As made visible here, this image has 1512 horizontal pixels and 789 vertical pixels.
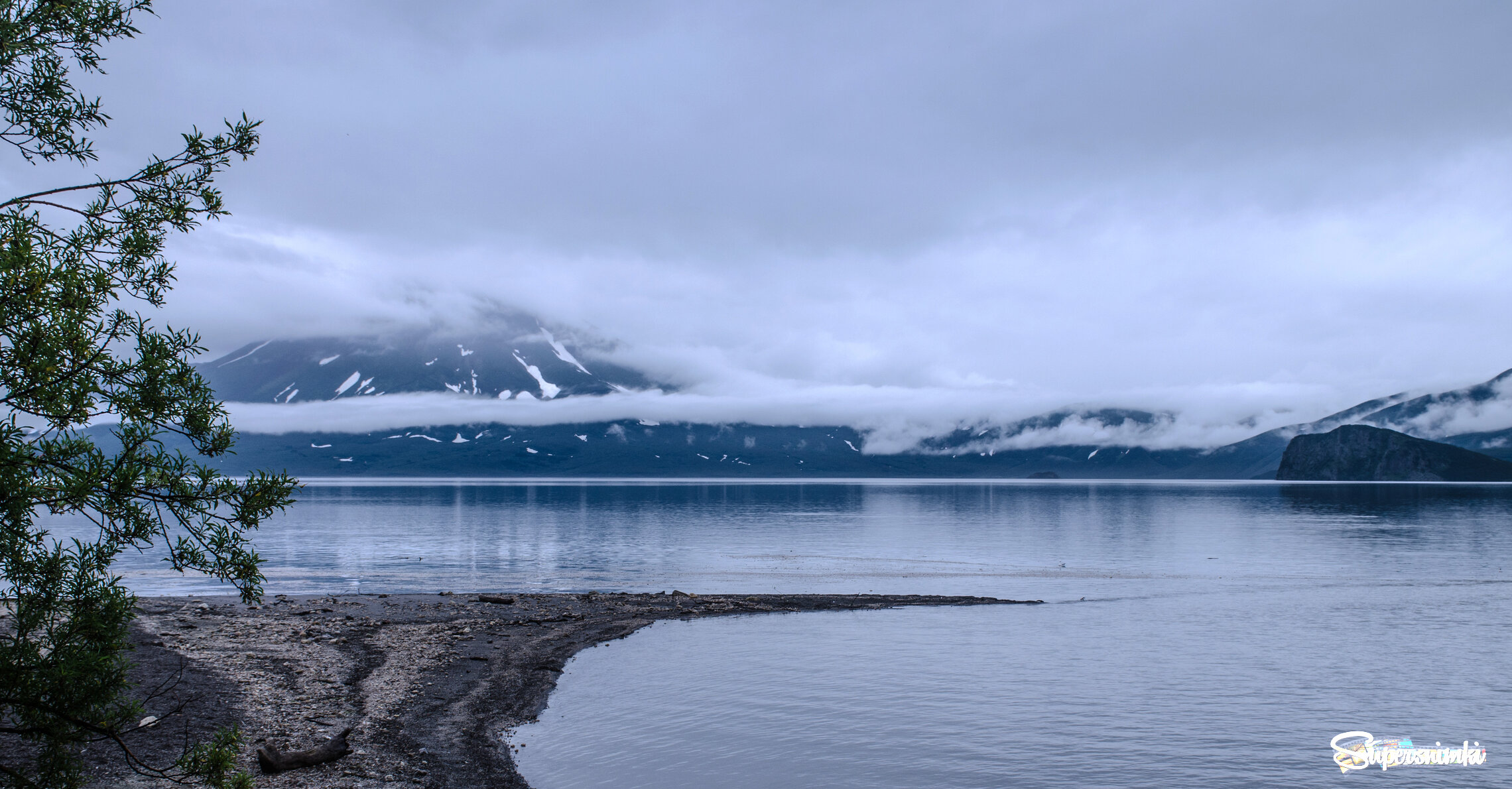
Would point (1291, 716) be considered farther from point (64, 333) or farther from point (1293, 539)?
point (1293, 539)

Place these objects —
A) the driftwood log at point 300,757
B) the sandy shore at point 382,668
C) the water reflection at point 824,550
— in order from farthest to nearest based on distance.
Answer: the water reflection at point 824,550 → the sandy shore at point 382,668 → the driftwood log at point 300,757

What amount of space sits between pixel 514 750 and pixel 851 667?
52.7 feet

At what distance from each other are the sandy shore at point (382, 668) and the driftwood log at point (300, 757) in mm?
284

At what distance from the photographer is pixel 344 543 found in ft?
337

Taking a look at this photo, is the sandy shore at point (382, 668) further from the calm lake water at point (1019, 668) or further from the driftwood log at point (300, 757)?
the calm lake water at point (1019, 668)

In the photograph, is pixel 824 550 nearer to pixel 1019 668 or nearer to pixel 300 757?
pixel 1019 668

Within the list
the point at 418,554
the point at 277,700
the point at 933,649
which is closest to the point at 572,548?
the point at 418,554

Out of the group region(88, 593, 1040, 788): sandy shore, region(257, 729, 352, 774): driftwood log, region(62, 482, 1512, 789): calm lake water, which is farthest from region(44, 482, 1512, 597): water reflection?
region(257, 729, 352, 774): driftwood log

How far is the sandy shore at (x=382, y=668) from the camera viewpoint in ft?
70.1

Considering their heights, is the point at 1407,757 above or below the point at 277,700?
below

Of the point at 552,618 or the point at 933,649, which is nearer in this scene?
the point at 933,649

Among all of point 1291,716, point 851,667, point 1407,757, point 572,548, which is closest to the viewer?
point 1407,757

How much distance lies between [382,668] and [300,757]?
1256 cm

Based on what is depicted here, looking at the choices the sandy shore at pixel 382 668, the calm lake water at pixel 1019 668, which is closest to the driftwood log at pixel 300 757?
the sandy shore at pixel 382 668
